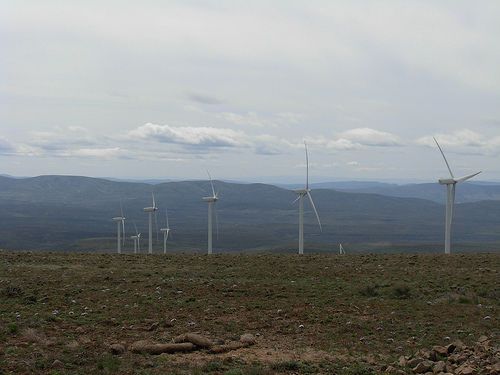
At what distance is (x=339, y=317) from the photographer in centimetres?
2045

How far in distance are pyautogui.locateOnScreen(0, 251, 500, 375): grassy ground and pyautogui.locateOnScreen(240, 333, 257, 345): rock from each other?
349 mm

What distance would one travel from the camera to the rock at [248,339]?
1661 cm

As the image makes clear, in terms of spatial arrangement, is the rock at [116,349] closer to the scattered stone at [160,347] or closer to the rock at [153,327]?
the scattered stone at [160,347]

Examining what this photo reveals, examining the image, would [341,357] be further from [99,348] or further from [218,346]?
[99,348]

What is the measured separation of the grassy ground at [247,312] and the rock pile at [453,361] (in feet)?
3.26

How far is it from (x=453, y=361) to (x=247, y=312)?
9.89 meters

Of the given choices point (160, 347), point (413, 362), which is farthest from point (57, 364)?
point (413, 362)

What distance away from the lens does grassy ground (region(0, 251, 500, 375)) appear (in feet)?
47.8

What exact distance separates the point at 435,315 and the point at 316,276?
11.2 metres

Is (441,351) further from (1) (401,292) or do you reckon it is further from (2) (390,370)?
(1) (401,292)

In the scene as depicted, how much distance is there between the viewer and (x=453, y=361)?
13.8 metres

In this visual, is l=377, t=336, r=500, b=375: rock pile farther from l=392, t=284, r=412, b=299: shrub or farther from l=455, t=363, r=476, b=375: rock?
→ l=392, t=284, r=412, b=299: shrub

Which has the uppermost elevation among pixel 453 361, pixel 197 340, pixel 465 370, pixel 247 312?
pixel 465 370

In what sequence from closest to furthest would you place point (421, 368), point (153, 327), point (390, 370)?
point (421, 368) < point (390, 370) < point (153, 327)
